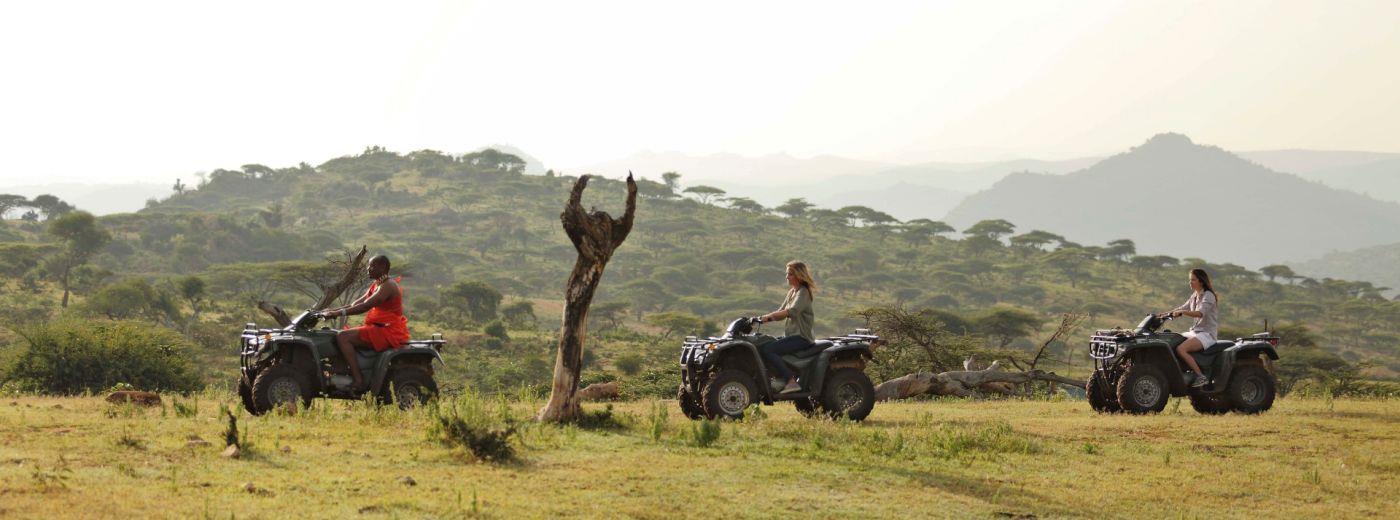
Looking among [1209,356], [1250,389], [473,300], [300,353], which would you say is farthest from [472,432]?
[473,300]

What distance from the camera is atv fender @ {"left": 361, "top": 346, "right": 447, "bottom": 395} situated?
11633mm

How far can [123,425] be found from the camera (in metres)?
9.78

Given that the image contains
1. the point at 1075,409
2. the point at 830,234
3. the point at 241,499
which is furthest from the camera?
the point at 830,234

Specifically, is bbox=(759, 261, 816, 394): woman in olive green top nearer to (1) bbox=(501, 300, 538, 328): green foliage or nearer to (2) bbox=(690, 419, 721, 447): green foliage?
(2) bbox=(690, 419, 721, 447): green foliage

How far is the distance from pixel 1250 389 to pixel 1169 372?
45.9 inches

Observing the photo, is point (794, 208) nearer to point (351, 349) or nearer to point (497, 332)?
point (497, 332)

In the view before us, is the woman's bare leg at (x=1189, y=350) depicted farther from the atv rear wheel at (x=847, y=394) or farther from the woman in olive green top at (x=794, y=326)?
the woman in olive green top at (x=794, y=326)

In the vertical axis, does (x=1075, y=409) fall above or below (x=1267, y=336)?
below

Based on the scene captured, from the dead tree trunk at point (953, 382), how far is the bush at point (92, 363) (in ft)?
40.7

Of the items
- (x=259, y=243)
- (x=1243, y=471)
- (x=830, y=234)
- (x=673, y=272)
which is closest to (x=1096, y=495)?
(x=1243, y=471)

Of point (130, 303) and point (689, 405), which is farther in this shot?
point (130, 303)

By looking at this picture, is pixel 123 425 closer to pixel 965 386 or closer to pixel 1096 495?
pixel 1096 495

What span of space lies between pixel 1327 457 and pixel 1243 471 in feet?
4.67

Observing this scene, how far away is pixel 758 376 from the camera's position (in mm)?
12016
